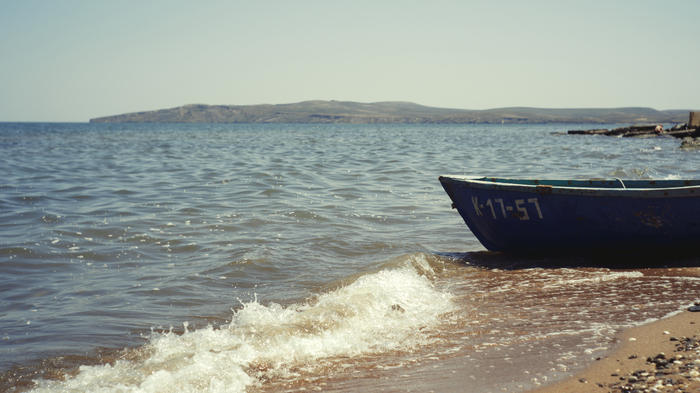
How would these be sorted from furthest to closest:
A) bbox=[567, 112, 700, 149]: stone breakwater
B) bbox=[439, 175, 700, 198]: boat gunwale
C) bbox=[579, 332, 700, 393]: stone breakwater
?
bbox=[567, 112, 700, 149]: stone breakwater, bbox=[439, 175, 700, 198]: boat gunwale, bbox=[579, 332, 700, 393]: stone breakwater

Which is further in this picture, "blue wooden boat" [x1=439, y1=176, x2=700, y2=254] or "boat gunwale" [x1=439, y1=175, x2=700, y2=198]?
"blue wooden boat" [x1=439, y1=176, x2=700, y2=254]

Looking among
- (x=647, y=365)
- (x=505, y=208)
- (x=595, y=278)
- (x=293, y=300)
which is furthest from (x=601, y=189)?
(x=293, y=300)

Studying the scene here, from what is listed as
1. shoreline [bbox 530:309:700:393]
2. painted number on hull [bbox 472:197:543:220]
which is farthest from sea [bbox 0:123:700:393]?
painted number on hull [bbox 472:197:543:220]

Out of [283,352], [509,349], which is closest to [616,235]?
[509,349]

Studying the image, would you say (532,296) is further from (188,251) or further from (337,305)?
(188,251)

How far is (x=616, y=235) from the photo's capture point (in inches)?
233

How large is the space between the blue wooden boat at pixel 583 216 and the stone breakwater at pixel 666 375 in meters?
2.59

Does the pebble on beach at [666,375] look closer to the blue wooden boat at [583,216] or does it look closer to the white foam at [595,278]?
the white foam at [595,278]

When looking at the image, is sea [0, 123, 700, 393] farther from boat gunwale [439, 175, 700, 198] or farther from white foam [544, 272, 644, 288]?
boat gunwale [439, 175, 700, 198]

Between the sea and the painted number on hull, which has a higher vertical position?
the painted number on hull

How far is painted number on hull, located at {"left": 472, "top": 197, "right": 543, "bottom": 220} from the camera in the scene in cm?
610

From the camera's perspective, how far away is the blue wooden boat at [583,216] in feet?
18.1

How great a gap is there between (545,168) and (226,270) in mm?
15129

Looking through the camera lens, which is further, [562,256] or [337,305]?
[562,256]
